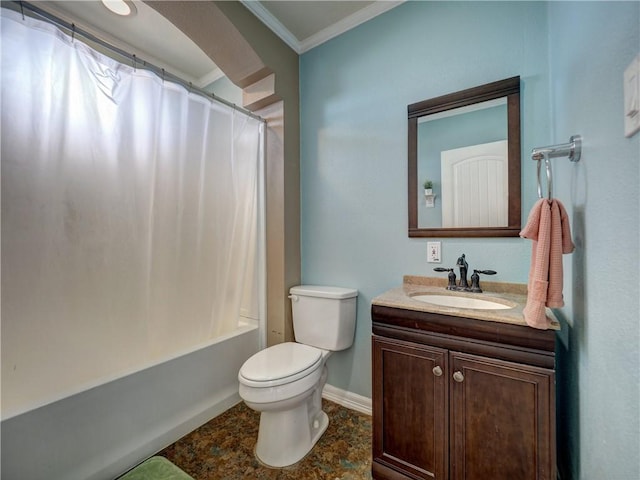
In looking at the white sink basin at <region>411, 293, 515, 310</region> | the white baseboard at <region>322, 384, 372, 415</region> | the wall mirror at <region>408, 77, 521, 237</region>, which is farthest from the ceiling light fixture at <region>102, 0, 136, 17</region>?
the white baseboard at <region>322, 384, 372, 415</region>

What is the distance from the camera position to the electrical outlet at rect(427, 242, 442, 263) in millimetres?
1479

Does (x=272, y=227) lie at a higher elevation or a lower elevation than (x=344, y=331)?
higher

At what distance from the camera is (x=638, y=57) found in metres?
0.47

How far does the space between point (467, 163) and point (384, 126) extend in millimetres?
552

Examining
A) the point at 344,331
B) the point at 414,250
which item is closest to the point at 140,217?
the point at 344,331

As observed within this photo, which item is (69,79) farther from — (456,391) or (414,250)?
(456,391)

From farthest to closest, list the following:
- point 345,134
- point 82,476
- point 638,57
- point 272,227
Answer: point 272,227, point 345,134, point 82,476, point 638,57

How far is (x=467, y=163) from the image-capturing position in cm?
142

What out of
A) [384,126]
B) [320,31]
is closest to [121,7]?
[320,31]

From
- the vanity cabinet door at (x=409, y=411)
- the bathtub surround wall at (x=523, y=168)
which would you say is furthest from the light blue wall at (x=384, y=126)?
the vanity cabinet door at (x=409, y=411)

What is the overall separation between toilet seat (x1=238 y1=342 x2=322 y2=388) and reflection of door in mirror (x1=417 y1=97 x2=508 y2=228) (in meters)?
1.00

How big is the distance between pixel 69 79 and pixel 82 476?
177cm

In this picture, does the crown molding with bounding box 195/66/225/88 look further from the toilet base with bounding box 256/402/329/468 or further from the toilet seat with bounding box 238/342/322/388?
the toilet base with bounding box 256/402/329/468

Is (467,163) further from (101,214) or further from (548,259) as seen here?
(101,214)
